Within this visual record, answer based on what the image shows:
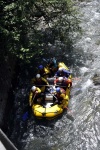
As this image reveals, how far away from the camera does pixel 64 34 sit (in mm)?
15141

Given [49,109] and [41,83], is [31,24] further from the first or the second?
[49,109]

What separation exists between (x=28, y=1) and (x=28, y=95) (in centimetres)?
451

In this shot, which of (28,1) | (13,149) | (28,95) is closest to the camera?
(13,149)

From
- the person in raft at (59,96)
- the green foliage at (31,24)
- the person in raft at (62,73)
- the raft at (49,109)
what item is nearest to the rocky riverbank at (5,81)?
the green foliage at (31,24)

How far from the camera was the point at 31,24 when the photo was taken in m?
13.9

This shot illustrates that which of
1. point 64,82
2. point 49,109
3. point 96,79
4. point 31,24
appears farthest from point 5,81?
point 96,79

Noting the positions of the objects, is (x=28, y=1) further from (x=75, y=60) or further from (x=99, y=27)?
(x=99, y=27)

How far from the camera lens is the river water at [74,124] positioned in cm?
1107

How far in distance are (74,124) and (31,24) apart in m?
5.43

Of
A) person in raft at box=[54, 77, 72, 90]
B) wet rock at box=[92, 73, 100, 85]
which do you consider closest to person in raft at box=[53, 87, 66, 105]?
person in raft at box=[54, 77, 72, 90]

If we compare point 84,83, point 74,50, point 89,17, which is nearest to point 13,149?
point 84,83

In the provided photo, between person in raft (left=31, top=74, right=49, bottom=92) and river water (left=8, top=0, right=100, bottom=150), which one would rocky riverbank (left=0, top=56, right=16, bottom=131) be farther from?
person in raft (left=31, top=74, right=49, bottom=92)

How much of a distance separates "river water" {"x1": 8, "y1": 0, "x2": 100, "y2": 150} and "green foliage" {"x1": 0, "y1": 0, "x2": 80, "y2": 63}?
Result: 2.01 metres

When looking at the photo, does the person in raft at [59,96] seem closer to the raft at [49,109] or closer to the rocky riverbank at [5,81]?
the raft at [49,109]
